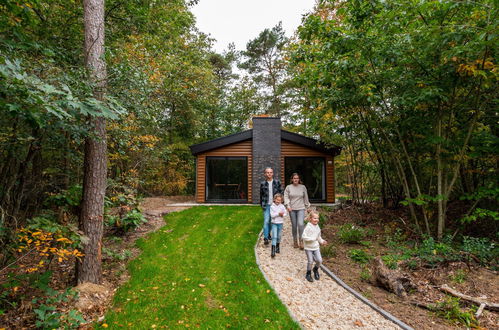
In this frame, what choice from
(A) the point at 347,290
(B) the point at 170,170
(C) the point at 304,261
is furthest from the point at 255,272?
(B) the point at 170,170

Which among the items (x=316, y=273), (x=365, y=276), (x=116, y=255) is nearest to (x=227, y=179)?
(x=116, y=255)

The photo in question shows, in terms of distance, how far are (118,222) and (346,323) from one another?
5089 millimetres

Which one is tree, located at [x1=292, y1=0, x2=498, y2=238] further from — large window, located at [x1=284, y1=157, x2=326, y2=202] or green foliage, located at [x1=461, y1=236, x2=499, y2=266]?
large window, located at [x1=284, y1=157, x2=326, y2=202]

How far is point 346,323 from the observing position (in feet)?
8.91

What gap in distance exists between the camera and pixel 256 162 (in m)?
10.5

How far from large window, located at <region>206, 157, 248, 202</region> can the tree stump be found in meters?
7.66

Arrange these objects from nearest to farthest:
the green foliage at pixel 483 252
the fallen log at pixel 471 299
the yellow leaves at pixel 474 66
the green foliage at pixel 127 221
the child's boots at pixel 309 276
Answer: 1. the fallen log at pixel 471 299
2. the yellow leaves at pixel 474 66
3. the child's boots at pixel 309 276
4. the green foliage at pixel 483 252
5. the green foliage at pixel 127 221

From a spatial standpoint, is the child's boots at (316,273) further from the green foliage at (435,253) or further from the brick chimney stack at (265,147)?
the brick chimney stack at (265,147)

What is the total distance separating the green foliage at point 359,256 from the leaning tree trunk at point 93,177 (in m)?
4.41

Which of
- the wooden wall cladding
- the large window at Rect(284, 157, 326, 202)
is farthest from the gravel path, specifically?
the large window at Rect(284, 157, 326, 202)

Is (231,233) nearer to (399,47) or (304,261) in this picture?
(304,261)

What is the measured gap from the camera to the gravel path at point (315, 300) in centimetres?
271

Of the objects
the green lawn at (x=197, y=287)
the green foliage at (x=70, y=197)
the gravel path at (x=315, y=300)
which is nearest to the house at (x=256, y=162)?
the green lawn at (x=197, y=287)

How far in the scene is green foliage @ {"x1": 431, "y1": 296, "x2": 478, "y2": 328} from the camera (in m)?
2.69
